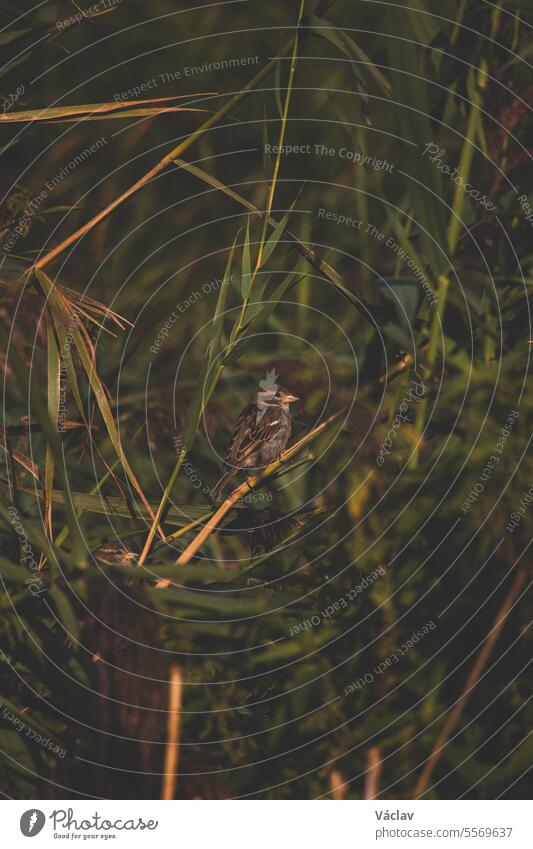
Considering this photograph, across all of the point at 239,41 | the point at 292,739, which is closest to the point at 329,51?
the point at 239,41

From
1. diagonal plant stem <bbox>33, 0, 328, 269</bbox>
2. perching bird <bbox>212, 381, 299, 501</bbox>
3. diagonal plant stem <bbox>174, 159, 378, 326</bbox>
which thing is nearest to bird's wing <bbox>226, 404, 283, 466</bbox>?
perching bird <bbox>212, 381, 299, 501</bbox>

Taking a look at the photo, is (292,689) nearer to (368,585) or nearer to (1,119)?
(368,585)

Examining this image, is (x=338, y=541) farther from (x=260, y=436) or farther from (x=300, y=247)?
(x=300, y=247)

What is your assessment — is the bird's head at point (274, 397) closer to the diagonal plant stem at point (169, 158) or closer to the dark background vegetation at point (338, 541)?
the dark background vegetation at point (338, 541)

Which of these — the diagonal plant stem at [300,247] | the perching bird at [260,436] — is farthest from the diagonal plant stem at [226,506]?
the diagonal plant stem at [300,247]

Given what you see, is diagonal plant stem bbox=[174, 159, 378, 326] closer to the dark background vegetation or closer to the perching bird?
the dark background vegetation

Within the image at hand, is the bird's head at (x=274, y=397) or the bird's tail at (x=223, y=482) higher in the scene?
the bird's head at (x=274, y=397)

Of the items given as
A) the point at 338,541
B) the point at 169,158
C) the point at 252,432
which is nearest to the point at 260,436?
the point at 252,432
